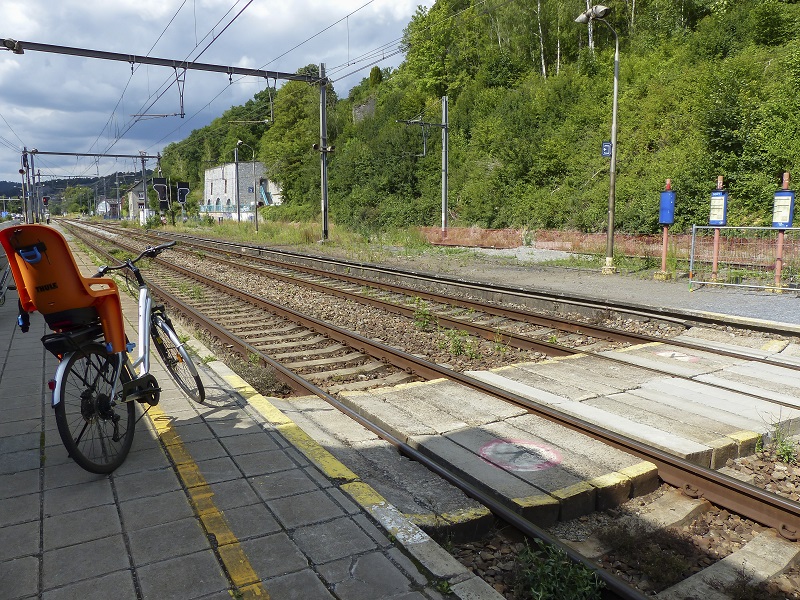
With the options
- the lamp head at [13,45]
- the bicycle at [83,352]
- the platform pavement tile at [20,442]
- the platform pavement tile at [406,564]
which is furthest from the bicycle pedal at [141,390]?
the lamp head at [13,45]

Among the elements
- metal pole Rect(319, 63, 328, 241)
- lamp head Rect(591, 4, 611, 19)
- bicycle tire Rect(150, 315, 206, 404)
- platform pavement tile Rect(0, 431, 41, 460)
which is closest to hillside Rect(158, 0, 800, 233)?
metal pole Rect(319, 63, 328, 241)

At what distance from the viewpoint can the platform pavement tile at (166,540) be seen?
2.93 m

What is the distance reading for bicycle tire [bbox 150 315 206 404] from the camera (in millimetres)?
4969

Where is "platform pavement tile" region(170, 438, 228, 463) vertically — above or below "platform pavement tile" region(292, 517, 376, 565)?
above

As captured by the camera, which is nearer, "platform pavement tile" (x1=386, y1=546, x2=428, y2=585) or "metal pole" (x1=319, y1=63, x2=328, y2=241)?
"platform pavement tile" (x1=386, y1=546, x2=428, y2=585)

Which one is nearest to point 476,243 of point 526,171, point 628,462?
point 526,171

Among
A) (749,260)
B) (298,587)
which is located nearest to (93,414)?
(298,587)

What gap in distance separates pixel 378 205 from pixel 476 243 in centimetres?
1936

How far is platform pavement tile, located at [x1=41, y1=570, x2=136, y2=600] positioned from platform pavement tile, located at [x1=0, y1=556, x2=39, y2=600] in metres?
0.10

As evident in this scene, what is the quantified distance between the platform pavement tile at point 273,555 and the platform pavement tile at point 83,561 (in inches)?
22.9

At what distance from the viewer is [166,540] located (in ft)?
10.0

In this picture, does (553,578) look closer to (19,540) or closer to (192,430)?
(19,540)

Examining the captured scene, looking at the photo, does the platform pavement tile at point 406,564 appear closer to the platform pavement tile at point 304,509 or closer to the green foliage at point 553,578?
the platform pavement tile at point 304,509

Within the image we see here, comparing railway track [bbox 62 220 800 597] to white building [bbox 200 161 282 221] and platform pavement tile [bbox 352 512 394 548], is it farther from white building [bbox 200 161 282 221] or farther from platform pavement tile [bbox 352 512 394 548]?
white building [bbox 200 161 282 221]
